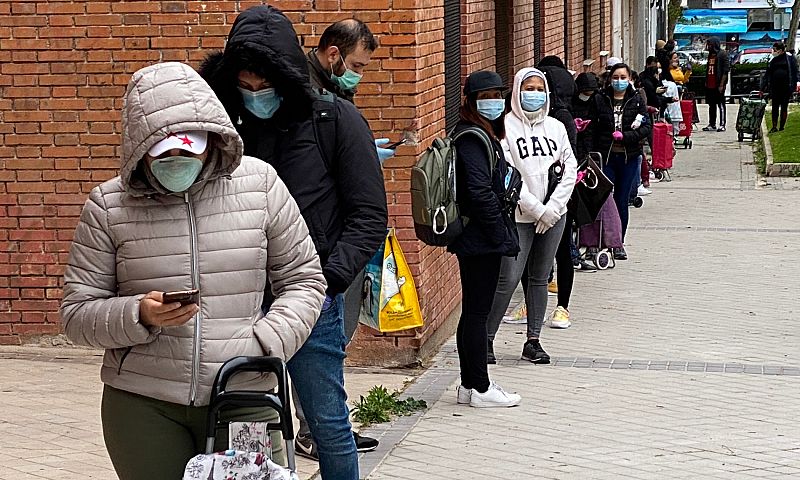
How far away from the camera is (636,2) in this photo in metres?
32.8

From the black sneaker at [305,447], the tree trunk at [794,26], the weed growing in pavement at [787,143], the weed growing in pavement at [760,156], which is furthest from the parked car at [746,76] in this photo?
the black sneaker at [305,447]

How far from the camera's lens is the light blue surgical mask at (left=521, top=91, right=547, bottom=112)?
311 inches

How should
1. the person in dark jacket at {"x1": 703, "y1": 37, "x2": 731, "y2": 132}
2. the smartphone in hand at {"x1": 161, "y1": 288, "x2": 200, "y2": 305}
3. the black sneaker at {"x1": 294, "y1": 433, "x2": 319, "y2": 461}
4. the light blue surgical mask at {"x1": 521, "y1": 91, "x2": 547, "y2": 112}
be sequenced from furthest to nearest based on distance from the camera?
the person in dark jacket at {"x1": 703, "y1": 37, "x2": 731, "y2": 132} < the light blue surgical mask at {"x1": 521, "y1": 91, "x2": 547, "y2": 112} < the black sneaker at {"x1": 294, "y1": 433, "x2": 319, "y2": 461} < the smartphone in hand at {"x1": 161, "y1": 288, "x2": 200, "y2": 305}

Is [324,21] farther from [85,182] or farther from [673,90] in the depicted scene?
[673,90]

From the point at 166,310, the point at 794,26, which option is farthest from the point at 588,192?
the point at 794,26

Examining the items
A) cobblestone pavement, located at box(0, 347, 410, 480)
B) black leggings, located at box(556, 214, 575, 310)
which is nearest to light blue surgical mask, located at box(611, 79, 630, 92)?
black leggings, located at box(556, 214, 575, 310)

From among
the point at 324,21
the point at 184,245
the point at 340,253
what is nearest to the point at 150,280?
the point at 184,245

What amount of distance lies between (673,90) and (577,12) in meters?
4.19

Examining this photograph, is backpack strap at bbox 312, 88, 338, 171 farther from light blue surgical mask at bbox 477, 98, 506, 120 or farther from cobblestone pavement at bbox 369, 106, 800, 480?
light blue surgical mask at bbox 477, 98, 506, 120

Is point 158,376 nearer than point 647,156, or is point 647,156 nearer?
point 158,376

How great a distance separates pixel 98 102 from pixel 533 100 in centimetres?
268

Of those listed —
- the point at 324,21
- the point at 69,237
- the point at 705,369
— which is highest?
the point at 324,21

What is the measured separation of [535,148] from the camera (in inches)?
316

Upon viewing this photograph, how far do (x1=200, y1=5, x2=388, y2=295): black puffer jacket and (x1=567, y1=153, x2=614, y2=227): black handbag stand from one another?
5.77 metres
